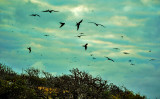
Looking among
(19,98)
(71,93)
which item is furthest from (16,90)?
(71,93)

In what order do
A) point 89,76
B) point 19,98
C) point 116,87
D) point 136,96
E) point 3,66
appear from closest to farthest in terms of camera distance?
point 19,98 → point 136,96 → point 89,76 → point 116,87 → point 3,66

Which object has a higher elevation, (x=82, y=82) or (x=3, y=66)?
(x=3, y=66)

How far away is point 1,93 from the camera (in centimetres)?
1338

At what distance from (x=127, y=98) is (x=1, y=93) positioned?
29.7ft

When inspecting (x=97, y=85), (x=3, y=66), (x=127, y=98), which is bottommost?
(x=127, y=98)

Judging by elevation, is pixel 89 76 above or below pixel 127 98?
above

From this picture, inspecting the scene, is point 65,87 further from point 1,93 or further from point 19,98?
point 1,93

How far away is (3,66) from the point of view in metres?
25.3

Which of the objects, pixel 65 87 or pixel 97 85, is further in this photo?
pixel 97 85

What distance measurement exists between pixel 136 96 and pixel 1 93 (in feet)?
31.6

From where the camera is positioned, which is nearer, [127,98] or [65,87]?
[65,87]

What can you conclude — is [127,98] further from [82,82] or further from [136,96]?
[82,82]

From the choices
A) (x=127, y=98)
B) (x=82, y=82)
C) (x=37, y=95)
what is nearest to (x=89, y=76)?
(x=82, y=82)

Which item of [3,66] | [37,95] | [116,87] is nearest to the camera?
[37,95]
